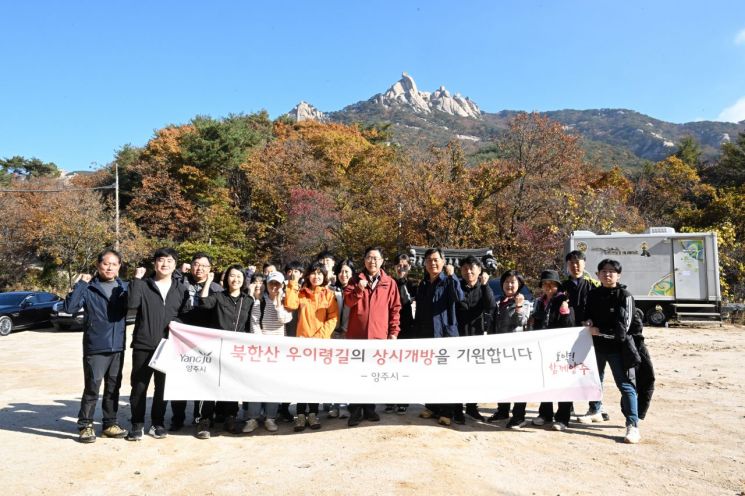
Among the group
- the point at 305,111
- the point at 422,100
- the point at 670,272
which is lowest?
the point at 670,272

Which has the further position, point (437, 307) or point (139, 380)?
point (437, 307)

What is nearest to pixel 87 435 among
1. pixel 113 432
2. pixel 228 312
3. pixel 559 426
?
pixel 113 432

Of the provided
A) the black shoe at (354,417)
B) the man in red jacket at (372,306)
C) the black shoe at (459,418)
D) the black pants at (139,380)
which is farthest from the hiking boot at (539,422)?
the black pants at (139,380)


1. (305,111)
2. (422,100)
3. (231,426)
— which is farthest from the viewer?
(422,100)

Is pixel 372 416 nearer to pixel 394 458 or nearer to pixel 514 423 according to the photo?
pixel 394 458

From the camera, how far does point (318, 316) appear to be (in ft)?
16.9

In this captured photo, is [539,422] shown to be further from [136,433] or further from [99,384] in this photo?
[99,384]

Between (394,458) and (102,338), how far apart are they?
3.07 meters

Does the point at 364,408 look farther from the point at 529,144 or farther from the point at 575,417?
the point at 529,144

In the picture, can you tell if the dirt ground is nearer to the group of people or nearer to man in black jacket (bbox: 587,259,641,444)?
the group of people

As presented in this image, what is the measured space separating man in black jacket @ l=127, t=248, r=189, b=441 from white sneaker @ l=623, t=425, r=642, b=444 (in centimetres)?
464

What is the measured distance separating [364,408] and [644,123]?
433ft

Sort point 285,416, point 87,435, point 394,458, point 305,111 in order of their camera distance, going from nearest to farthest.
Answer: point 394,458 → point 87,435 → point 285,416 → point 305,111

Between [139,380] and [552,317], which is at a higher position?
[552,317]
